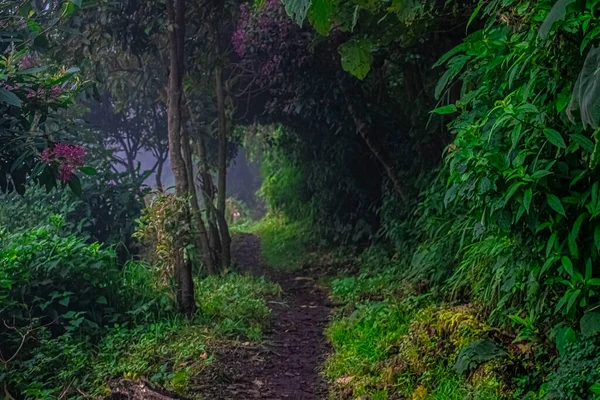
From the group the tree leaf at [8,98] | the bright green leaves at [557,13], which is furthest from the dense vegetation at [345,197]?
the tree leaf at [8,98]

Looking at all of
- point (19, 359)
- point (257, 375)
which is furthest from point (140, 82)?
point (257, 375)

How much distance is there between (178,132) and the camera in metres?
6.54

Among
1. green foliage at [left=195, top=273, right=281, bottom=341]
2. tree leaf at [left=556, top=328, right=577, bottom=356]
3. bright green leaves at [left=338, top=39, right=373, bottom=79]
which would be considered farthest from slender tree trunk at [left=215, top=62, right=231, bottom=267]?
tree leaf at [left=556, top=328, right=577, bottom=356]

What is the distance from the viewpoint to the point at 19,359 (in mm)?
5047

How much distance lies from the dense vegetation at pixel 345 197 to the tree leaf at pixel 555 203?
15 millimetres

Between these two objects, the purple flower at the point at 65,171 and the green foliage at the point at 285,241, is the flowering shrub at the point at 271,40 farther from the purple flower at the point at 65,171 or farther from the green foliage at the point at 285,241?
the purple flower at the point at 65,171

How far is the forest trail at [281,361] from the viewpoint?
177 inches

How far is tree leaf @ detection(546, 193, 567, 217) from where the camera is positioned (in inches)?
117

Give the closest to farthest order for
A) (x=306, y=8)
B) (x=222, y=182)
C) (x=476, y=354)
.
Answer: (x=306, y=8), (x=476, y=354), (x=222, y=182)

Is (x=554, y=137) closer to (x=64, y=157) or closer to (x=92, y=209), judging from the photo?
(x=64, y=157)

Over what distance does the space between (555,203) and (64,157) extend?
3768mm

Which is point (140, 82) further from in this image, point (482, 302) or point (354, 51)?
point (482, 302)

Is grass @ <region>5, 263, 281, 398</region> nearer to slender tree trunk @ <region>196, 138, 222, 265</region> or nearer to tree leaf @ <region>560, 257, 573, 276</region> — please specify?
slender tree trunk @ <region>196, 138, 222, 265</region>

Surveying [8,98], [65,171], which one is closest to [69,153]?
[65,171]
